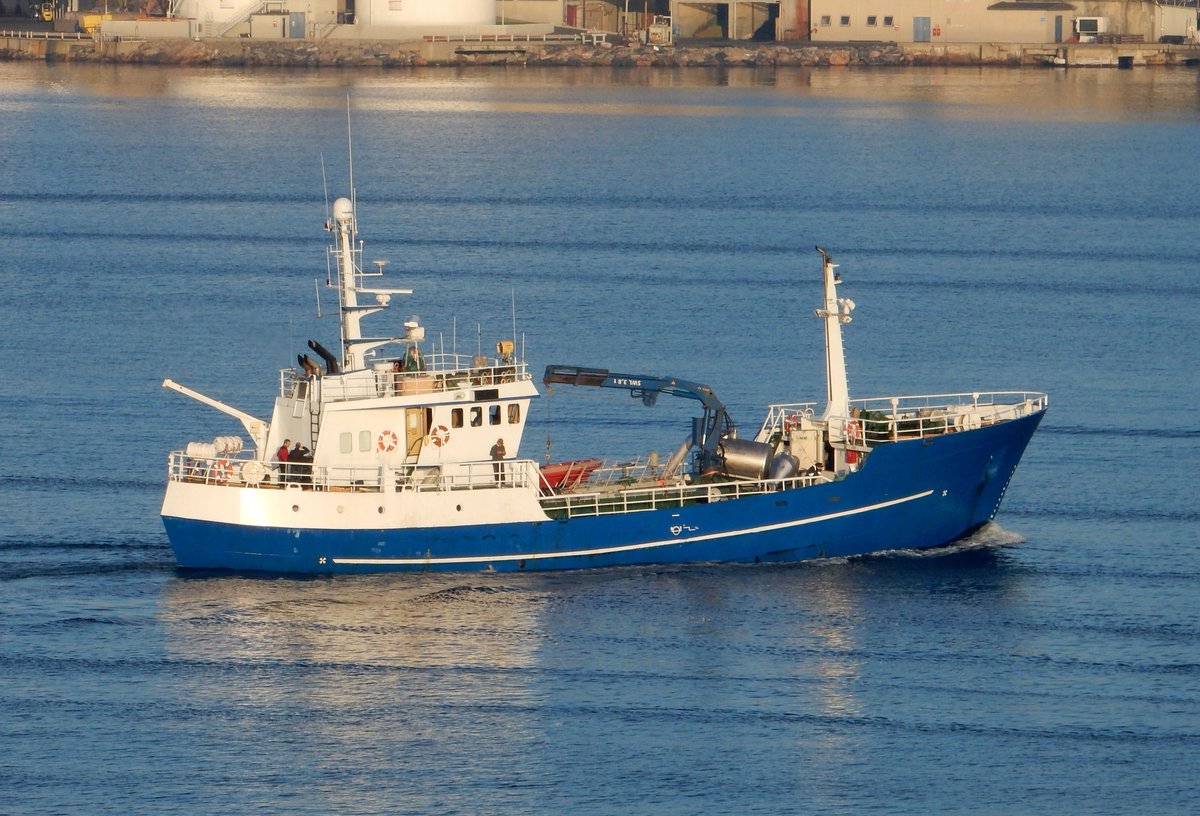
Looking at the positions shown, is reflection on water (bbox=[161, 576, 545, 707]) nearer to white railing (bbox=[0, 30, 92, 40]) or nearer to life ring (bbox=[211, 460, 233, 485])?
life ring (bbox=[211, 460, 233, 485])

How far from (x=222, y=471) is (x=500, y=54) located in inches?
4609

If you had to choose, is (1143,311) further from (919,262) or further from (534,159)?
(534,159)

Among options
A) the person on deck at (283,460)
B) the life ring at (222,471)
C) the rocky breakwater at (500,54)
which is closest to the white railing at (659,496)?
the person on deck at (283,460)

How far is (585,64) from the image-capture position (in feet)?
520

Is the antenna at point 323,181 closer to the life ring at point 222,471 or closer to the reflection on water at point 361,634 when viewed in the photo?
the life ring at point 222,471

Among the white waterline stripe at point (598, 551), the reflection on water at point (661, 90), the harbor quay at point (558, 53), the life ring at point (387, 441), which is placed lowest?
the white waterline stripe at point (598, 551)

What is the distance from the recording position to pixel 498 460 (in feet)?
146

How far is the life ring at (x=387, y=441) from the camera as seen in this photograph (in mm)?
44344

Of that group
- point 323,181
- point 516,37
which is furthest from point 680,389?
point 516,37

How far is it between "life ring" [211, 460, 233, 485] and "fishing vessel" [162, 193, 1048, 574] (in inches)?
2.0

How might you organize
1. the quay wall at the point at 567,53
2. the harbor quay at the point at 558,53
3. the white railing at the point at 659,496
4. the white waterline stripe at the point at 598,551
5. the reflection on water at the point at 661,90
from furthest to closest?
the harbor quay at the point at 558,53 < the quay wall at the point at 567,53 < the reflection on water at the point at 661,90 < the white railing at the point at 659,496 < the white waterline stripe at the point at 598,551

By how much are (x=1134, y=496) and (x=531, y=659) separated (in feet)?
58.4

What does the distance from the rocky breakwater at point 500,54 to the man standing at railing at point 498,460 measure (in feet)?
374

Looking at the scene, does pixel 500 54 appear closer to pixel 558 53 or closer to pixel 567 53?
pixel 558 53
